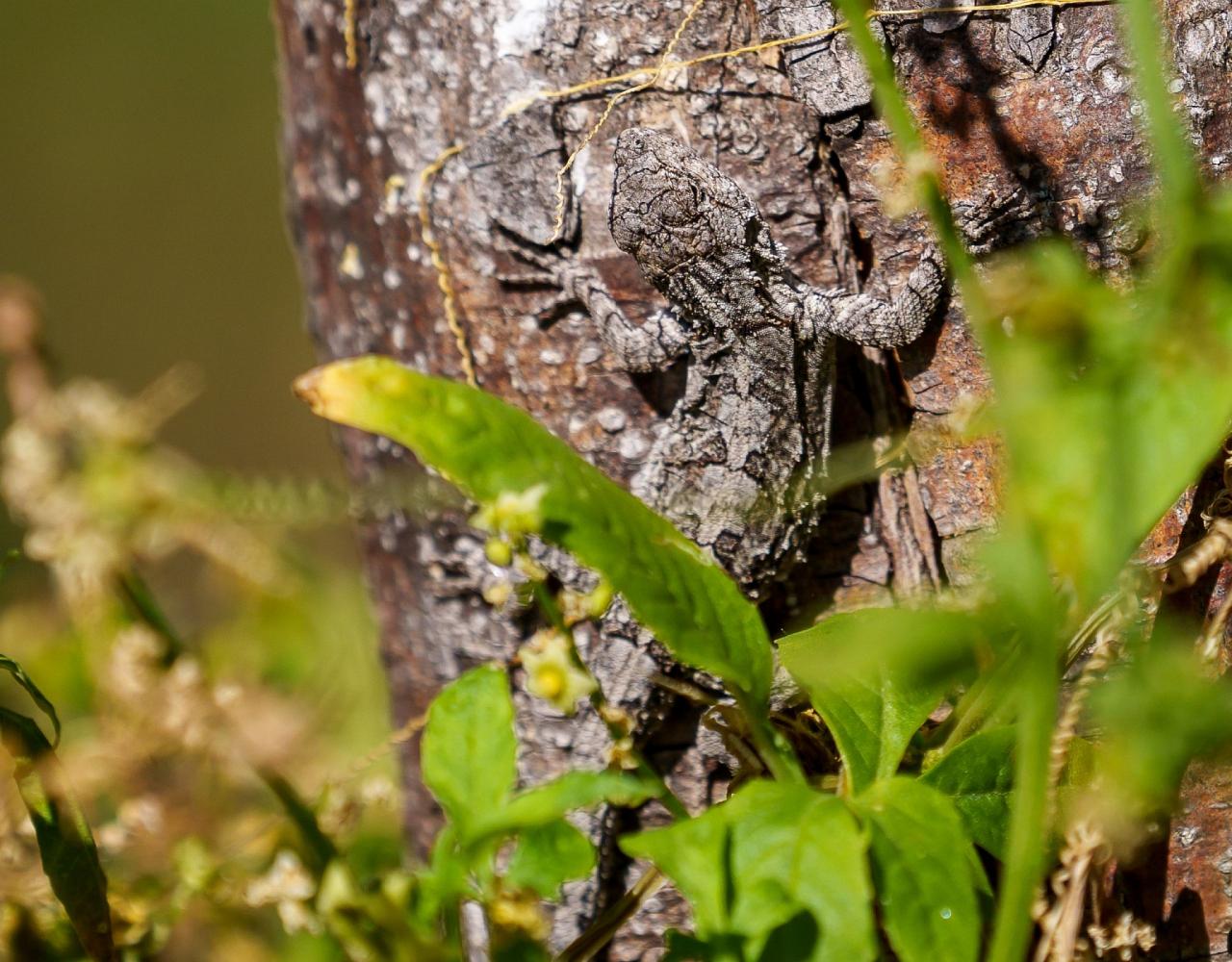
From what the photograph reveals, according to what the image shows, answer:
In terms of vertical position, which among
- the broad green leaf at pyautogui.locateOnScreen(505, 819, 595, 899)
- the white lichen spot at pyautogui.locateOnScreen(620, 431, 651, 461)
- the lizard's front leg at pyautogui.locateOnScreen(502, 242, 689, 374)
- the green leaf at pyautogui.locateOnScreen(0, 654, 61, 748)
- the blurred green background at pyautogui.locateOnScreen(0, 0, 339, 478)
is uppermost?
the blurred green background at pyautogui.locateOnScreen(0, 0, 339, 478)

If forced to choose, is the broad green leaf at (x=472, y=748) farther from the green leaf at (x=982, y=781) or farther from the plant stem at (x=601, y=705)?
the green leaf at (x=982, y=781)

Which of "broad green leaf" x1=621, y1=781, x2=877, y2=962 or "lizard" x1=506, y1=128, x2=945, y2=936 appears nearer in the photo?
"broad green leaf" x1=621, y1=781, x2=877, y2=962

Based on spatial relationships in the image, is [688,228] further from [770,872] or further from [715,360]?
[770,872]

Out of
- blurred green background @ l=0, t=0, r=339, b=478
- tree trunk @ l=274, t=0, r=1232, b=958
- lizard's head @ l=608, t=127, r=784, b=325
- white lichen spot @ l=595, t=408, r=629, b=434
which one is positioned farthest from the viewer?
blurred green background @ l=0, t=0, r=339, b=478

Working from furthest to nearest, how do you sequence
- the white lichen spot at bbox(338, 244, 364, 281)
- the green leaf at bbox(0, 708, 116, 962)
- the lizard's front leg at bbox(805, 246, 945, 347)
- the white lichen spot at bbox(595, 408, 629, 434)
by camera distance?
the white lichen spot at bbox(338, 244, 364, 281)
the white lichen spot at bbox(595, 408, 629, 434)
the lizard's front leg at bbox(805, 246, 945, 347)
the green leaf at bbox(0, 708, 116, 962)

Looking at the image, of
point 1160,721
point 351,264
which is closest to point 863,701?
point 1160,721

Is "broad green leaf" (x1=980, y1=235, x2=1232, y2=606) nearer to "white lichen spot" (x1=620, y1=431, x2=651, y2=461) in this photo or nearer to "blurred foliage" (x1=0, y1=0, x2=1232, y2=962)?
"blurred foliage" (x1=0, y1=0, x2=1232, y2=962)

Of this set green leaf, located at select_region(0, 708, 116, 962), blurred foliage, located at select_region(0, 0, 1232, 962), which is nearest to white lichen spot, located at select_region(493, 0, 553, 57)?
blurred foliage, located at select_region(0, 0, 1232, 962)

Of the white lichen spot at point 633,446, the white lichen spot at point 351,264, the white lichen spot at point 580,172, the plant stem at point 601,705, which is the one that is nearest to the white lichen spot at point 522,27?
the white lichen spot at point 580,172
